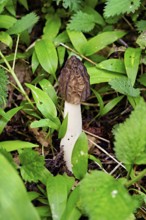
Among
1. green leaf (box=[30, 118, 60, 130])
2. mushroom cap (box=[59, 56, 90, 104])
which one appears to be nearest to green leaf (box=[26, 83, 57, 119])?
green leaf (box=[30, 118, 60, 130])

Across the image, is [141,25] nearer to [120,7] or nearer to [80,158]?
[120,7]

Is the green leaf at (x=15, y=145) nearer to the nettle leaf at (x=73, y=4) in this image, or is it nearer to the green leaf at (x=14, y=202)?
the green leaf at (x=14, y=202)

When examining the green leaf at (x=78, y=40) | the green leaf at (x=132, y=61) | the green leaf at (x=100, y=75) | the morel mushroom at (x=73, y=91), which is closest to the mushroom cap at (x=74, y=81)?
the morel mushroom at (x=73, y=91)

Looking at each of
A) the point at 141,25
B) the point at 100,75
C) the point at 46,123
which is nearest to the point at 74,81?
the point at 46,123

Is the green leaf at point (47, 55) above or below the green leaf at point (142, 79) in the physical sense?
above

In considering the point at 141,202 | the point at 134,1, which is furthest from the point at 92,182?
the point at 134,1
